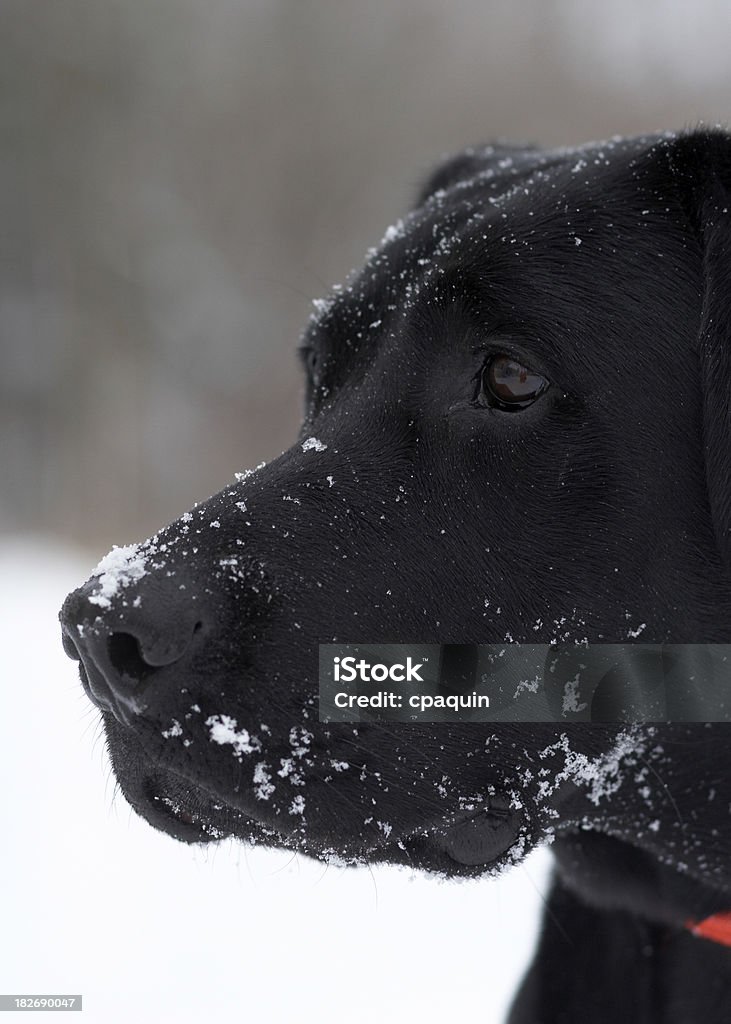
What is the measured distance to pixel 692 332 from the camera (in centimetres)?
177

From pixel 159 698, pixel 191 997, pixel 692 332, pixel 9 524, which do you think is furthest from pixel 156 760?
pixel 9 524

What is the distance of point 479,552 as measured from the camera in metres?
1.71

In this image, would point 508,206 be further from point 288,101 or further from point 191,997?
point 288,101

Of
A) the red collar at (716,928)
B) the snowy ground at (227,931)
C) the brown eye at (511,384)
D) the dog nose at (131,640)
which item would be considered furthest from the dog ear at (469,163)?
the red collar at (716,928)

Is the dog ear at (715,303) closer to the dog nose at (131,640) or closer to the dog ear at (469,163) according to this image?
the dog ear at (469,163)

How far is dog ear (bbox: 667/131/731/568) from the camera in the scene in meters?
1.66

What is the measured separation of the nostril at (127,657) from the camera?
57.4 inches

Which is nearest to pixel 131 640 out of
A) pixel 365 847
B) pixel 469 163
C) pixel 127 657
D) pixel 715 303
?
pixel 127 657

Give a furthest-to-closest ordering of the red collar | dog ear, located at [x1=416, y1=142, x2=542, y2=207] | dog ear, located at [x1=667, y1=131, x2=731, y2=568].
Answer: dog ear, located at [x1=416, y1=142, x2=542, y2=207]
the red collar
dog ear, located at [x1=667, y1=131, x2=731, y2=568]

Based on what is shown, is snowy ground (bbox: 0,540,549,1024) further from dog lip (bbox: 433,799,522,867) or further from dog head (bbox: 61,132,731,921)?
dog head (bbox: 61,132,731,921)

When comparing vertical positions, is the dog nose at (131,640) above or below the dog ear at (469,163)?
below

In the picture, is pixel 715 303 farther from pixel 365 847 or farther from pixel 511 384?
pixel 365 847

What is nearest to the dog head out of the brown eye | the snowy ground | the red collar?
the brown eye

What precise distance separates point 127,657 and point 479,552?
671mm
